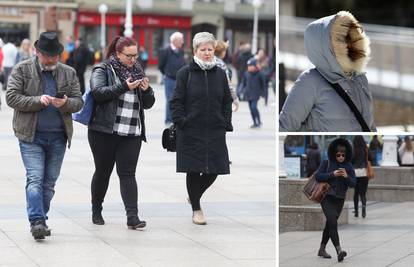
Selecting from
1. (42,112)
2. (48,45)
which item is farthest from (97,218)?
(48,45)

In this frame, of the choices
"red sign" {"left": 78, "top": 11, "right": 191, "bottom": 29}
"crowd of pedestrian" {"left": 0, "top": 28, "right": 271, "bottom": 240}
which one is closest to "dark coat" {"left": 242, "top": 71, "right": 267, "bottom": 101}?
"crowd of pedestrian" {"left": 0, "top": 28, "right": 271, "bottom": 240}

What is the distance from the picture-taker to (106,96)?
9586mm

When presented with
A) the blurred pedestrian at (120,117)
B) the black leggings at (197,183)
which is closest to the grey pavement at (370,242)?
the blurred pedestrian at (120,117)

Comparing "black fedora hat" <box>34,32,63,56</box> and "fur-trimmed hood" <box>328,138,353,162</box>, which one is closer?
"fur-trimmed hood" <box>328,138,353,162</box>

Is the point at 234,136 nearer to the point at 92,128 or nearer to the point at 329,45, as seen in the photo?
the point at 92,128

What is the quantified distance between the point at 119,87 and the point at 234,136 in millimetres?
10815

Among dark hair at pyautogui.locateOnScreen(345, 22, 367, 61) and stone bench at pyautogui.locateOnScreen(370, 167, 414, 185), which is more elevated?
dark hair at pyautogui.locateOnScreen(345, 22, 367, 61)

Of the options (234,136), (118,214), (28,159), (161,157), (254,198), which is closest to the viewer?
(28,159)

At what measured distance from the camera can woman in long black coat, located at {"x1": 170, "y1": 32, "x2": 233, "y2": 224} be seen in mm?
9953

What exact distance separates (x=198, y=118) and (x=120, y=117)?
2.20 ft

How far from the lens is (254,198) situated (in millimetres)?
11883

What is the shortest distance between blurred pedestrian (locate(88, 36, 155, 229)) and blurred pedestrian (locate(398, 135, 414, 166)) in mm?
4272

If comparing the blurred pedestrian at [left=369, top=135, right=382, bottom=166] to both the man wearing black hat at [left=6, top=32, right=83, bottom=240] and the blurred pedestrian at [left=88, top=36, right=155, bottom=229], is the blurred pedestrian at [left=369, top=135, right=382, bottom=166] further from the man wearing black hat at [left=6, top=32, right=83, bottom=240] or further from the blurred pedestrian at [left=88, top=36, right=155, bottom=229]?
the blurred pedestrian at [left=88, top=36, right=155, bottom=229]

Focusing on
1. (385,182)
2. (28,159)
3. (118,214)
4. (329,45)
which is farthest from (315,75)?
(118,214)
